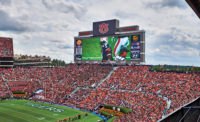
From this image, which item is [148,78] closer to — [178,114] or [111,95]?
[111,95]

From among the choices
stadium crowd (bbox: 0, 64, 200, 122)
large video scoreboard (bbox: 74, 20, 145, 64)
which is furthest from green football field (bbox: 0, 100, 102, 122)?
large video scoreboard (bbox: 74, 20, 145, 64)

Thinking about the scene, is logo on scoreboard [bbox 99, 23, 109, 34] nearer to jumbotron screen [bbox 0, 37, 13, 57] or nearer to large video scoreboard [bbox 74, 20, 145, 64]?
large video scoreboard [bbox 74, 20, 145, 64]

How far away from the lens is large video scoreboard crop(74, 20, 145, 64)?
54.5m

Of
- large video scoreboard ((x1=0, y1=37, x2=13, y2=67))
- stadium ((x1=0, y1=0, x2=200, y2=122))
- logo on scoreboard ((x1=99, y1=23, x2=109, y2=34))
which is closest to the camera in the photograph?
stadium ((x1=0, y1=0, x2=200, y2=122))

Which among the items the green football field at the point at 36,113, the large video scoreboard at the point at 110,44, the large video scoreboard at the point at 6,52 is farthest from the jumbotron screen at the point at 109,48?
the large video scoreboard at the point at 6,52

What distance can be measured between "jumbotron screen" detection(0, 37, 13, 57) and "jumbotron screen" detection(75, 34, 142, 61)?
3065 cm

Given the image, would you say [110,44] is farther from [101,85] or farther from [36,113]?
[36,113]

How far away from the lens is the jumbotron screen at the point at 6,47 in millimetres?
76031

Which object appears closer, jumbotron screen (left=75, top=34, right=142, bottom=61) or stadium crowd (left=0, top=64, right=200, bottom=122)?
stadium crowd (left=0, top=64, right=200, bottom=122)

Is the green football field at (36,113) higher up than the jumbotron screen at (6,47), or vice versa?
the jumbotron screen at (6,47)

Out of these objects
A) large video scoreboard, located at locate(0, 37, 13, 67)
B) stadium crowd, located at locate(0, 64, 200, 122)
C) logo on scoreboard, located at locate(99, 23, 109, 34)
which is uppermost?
logo on scoreboard, located at locate(99, 23, 109, 34)

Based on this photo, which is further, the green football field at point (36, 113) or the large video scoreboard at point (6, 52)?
the large video scoreboard at point (6, 52)

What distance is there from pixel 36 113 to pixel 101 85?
1914cm

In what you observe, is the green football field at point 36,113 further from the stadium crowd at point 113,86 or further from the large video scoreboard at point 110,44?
the large video scoreboard at point 110,44
